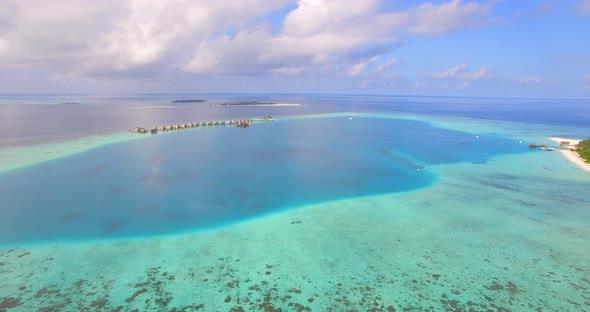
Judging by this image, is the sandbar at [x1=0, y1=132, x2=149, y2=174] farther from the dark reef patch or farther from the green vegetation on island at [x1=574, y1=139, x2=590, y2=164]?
the green vegetation on island at [x1=574, y1=139, x2=590, y2=164]

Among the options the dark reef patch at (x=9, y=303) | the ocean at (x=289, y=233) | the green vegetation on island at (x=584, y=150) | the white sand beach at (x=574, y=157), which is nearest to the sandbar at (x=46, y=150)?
the ocean at (x=289, y=233)

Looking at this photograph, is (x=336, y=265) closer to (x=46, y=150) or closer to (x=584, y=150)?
(x=46, y=150)

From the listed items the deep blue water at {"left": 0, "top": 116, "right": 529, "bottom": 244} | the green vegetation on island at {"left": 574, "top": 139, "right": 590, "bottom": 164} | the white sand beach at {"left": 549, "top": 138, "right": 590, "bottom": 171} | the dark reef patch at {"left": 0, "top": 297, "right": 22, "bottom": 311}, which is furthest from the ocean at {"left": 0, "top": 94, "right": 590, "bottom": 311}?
the green vegetation on island at {"left": 574, "top": 139, "right": 590, "bottom": 164}

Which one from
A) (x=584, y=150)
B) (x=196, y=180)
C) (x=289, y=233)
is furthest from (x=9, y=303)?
(x=584, y=150)

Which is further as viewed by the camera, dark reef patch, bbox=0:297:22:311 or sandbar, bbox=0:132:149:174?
sandbar, bbox=0:132:149:174

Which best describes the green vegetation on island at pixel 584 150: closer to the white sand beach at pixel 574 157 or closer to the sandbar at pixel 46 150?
the white sand beach at pixel 574 157
